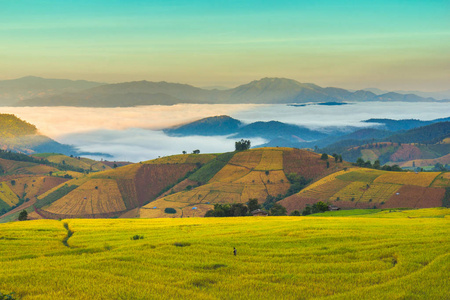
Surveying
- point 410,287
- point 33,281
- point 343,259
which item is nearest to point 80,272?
point 33,281

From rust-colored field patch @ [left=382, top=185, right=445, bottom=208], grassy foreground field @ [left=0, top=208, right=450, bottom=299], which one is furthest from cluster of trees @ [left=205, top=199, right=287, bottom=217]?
grassy foreground field @ [left=0, top=208, right=450, bottom=299]

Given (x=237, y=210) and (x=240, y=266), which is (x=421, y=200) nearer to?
(x=237, y=210)

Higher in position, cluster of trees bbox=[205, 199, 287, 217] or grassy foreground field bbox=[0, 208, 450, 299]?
grassy foreground field bbox=[0, 208, 450, 299]

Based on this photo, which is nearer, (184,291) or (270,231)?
(184,291)

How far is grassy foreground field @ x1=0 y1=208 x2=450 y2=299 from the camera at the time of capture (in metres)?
37.4

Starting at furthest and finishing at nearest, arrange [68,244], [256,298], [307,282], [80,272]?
[68,244], [80,272], [307,282], [256,298]

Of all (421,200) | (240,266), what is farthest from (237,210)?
(240,266)

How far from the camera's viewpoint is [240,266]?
44844mm

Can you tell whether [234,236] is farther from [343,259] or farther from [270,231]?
[343,259]

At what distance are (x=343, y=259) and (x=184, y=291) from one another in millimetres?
18500

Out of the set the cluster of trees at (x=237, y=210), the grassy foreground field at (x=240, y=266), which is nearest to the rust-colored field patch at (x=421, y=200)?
A: the cluster of trees at (x=237, y=210)

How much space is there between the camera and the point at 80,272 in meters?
42.5

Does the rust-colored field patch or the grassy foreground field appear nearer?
the grassy foreground field

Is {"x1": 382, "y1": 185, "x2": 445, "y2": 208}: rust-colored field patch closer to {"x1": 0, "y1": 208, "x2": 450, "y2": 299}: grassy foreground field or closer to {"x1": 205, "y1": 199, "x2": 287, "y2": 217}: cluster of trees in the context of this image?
{"x1": 205, "y1": 199, "x2": 287, "y2": 217}: cluster of trees
